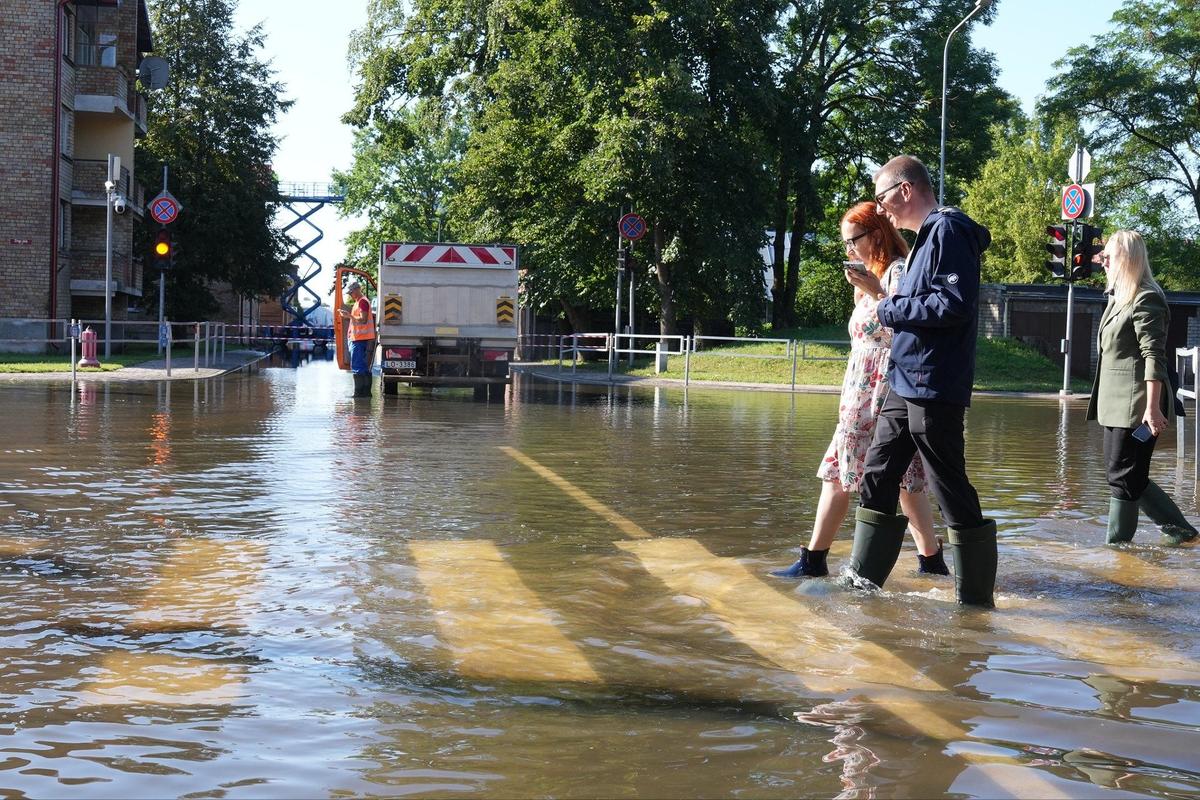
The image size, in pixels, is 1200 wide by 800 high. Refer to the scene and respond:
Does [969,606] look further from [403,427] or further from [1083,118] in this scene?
[1083,118]

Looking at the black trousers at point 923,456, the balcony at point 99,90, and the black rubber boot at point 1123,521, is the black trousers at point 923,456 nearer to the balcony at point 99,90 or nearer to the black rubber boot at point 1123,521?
the black rubber boot at point 1123,521

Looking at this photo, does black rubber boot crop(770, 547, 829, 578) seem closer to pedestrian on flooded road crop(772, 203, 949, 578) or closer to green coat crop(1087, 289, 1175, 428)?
pedestrian on flooded road crop(772, 203, 949, 578)

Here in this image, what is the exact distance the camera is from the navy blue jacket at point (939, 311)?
19.3 ft

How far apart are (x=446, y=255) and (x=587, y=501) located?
16.6 metres

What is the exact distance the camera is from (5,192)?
1566 inches

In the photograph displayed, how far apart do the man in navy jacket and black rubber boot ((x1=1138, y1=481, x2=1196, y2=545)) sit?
8.56 feet

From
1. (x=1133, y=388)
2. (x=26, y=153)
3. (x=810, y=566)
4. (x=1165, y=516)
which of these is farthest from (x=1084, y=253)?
(x=26, y=153)

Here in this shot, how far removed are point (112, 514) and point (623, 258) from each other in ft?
99.4

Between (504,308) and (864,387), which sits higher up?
(504,308)

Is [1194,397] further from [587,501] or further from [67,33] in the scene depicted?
[67,33]

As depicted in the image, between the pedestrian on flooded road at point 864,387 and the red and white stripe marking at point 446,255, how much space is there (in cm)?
1947

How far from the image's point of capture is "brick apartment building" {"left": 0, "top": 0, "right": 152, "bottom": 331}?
39.6 meters

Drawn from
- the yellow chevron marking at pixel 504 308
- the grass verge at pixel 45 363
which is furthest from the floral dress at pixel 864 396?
the grass verge at pixel 45 363

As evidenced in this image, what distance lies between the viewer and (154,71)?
53062 millimetres
